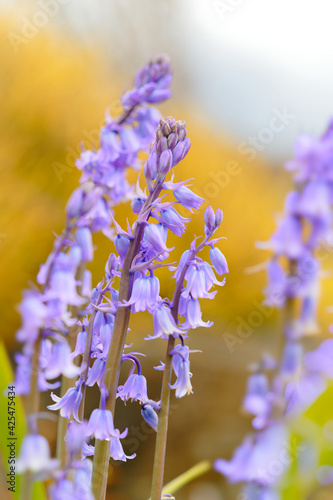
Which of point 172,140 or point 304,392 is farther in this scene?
point 172,140

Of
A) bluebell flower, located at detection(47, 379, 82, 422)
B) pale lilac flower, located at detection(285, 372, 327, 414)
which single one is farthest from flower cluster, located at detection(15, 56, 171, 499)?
pale lilac flower, located at detection(285, 372, 327, 414)

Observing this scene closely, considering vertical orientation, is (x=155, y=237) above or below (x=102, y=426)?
above

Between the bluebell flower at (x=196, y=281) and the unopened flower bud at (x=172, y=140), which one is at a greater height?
the unopened flower bud at (x=172, y=140)

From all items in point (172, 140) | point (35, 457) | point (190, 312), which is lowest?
point (35, 457)

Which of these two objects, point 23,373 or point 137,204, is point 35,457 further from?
point 137,204

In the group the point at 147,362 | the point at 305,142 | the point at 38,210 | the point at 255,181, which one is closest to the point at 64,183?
the point at 38,210

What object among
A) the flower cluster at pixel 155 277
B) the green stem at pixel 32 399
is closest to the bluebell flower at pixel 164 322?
the flower cluster at pixel 155 277

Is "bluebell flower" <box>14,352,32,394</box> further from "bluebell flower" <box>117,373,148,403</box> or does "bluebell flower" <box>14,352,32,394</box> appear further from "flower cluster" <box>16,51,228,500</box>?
"bluebell flower" <box>117,373,148,403</box>

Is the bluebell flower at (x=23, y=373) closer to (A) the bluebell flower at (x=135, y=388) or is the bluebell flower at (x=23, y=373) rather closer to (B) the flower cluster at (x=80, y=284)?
(B) the flower cluster at (x=80, y=284)

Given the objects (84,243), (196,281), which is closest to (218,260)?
(196,281)

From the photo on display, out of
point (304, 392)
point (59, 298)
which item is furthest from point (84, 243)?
point (304, 392)

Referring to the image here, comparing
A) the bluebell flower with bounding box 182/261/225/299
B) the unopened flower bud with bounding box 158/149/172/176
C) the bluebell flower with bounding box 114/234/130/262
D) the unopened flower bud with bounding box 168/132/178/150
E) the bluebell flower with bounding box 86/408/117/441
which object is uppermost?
the unopened flower bud with bounding box 168/132/178/150
